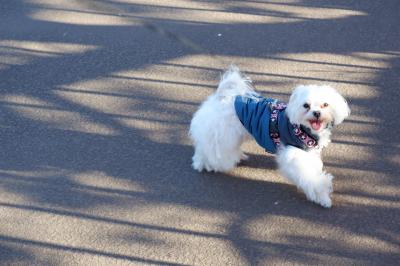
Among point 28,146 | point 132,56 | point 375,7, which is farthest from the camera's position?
point 375,7

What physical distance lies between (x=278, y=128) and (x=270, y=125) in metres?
0.06

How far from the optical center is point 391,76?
498 centimetres

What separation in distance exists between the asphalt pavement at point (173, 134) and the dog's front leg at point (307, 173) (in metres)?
0.11

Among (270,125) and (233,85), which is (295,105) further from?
(233,85)

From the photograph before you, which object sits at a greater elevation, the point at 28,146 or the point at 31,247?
the point at 28,146

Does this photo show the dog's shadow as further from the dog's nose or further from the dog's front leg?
the dog's nose

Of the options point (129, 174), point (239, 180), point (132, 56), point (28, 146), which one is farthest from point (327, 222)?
point (132, 56)

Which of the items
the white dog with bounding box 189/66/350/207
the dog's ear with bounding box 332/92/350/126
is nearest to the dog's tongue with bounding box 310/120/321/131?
the white dog with bounding box 189/66/350/207

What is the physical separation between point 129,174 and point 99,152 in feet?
1.29

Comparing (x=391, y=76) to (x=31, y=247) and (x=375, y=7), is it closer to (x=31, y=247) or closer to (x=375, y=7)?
(x=375, y=7)

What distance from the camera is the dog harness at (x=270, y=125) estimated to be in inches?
142

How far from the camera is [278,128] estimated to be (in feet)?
12.1

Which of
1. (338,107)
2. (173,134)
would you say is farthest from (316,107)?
(173,134)

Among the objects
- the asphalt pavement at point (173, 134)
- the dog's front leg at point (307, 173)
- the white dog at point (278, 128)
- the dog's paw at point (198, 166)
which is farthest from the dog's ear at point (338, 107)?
the dog's paw at point (198, 166)
